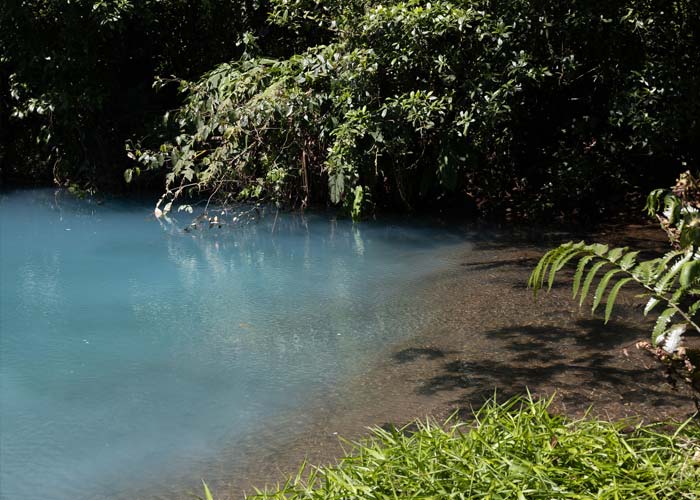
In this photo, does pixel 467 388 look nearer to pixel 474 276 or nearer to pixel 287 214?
pixel 474 276

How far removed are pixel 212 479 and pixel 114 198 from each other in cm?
936

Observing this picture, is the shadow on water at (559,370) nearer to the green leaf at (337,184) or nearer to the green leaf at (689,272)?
the green leaf at (689,272)

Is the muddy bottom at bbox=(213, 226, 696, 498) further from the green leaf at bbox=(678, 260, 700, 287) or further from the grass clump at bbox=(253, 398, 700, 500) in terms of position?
the green leaf at bbox=(678, 260, 700, 287)

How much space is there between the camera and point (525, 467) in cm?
355

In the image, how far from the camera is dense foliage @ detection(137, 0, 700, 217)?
9.52m

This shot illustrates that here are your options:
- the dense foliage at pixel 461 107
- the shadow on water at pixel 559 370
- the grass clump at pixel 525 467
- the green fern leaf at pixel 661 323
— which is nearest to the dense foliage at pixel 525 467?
the grass clump at pixel 525 467

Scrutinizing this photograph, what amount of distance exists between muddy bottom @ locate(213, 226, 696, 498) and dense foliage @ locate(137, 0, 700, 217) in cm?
252

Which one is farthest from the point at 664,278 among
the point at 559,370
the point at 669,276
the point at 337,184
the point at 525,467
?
Answer: the point at 337,184

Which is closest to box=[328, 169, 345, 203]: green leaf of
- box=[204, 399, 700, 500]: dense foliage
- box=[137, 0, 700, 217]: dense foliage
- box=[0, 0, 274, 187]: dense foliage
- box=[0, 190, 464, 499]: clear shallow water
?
box=[137, 0, 700, 217]: dense foliage

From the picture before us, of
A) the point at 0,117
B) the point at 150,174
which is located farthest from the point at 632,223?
the point at 0,117

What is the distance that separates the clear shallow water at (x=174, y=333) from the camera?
4938 mm

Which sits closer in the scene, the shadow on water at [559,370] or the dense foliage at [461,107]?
the shadow on water at [559,370]

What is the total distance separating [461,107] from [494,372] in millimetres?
4771

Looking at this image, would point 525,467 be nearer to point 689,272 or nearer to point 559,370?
point 689,272
